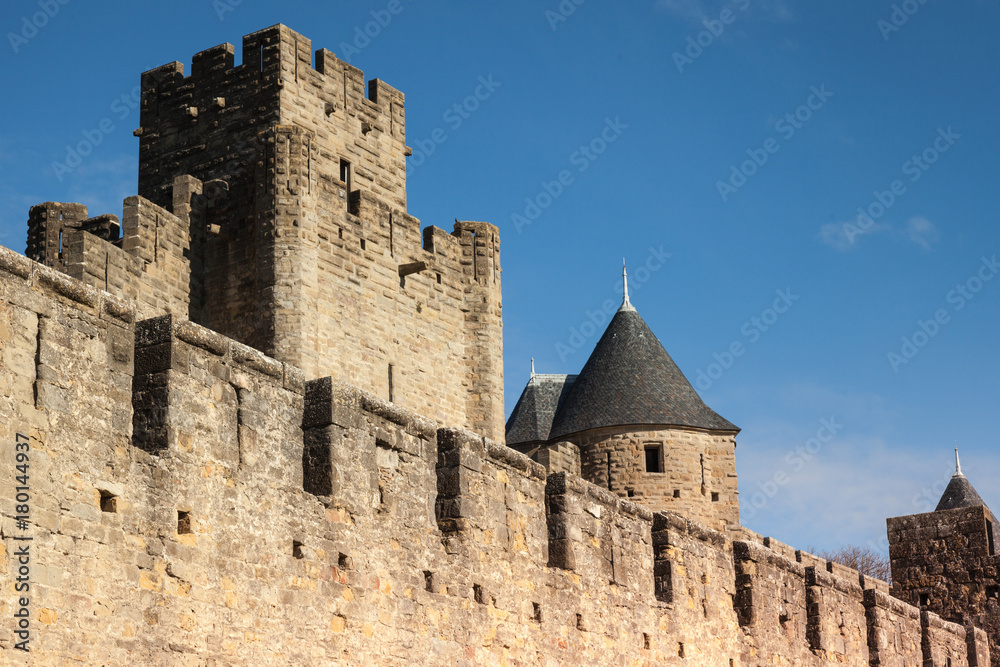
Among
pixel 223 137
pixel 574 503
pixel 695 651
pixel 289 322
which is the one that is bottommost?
pixel 695 651

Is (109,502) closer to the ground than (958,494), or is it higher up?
closer to the ground

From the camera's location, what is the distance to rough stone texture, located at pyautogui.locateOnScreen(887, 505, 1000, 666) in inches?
705

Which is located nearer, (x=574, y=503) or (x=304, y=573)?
(x=304, y=573)

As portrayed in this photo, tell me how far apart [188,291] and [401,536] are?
39.9ft

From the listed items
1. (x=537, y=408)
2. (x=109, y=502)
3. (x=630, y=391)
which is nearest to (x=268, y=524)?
(x=109, y=502)

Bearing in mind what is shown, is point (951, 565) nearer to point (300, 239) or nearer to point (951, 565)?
point (951, 565)

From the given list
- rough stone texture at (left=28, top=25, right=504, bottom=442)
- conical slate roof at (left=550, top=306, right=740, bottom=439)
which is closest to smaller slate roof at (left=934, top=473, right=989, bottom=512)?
conical slate roof at (left=550, top=306, right=740, bottom=439)

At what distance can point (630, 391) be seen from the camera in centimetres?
2927

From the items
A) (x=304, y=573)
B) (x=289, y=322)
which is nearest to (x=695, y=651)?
(x=304, y=573)

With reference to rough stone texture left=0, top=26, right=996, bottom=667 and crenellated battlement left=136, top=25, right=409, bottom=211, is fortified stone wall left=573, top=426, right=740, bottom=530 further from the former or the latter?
rough stone texture left=0, top=26, right=996, bottom=667

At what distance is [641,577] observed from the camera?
11656mm

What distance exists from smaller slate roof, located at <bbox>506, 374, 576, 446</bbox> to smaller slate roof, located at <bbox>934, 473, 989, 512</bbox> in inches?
425

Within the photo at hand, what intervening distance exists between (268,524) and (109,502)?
1.12 metres

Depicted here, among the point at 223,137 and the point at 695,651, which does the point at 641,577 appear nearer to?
the point at 695,651
